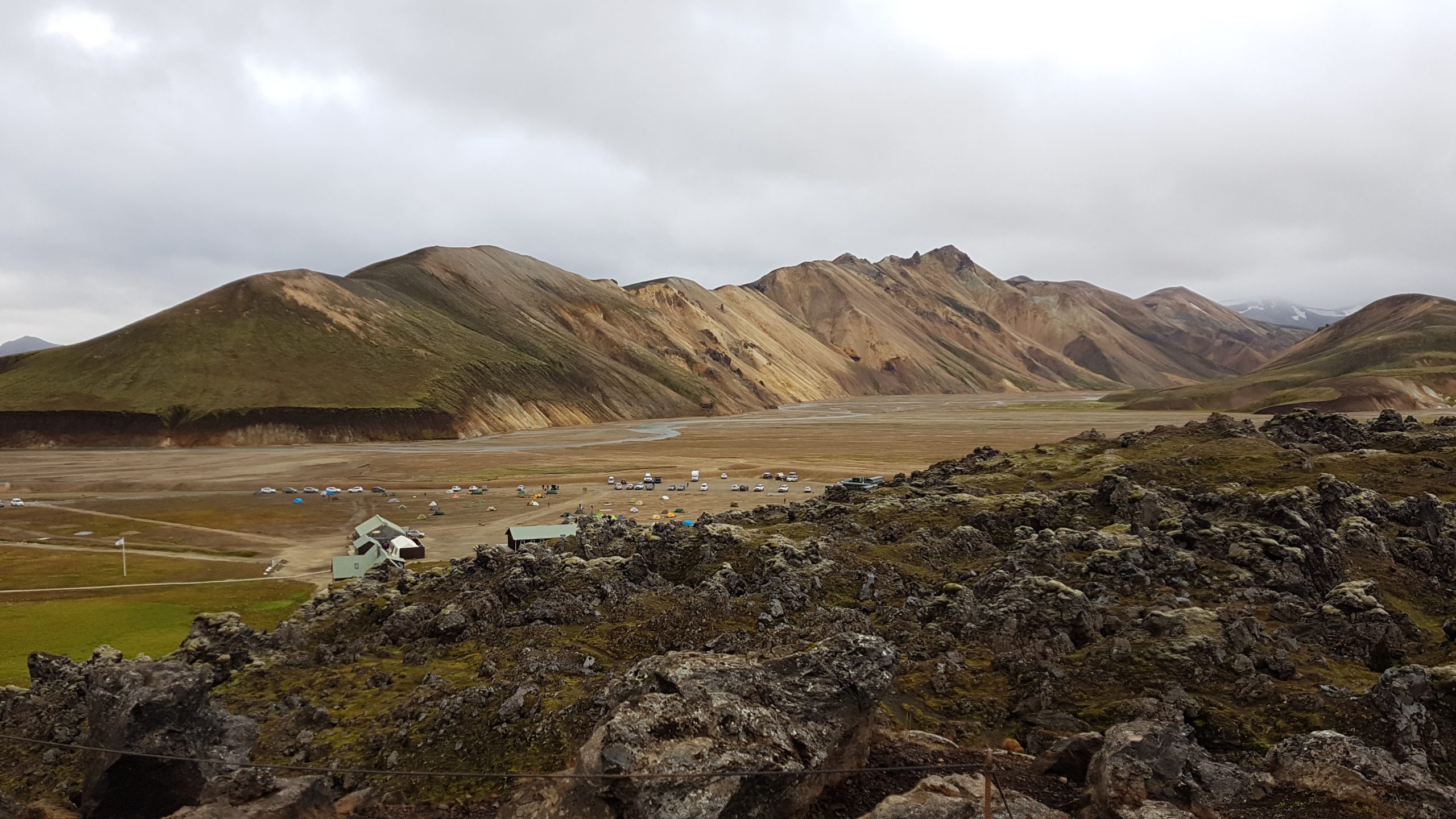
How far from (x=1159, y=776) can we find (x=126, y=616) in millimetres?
48566

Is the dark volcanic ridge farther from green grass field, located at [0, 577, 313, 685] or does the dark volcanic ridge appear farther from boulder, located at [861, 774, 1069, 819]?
green grass field, located at [0, 577, 313, 685]

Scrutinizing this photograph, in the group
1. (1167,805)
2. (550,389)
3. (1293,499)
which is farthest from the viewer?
(550,389)

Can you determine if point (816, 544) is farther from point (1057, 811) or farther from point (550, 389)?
point (550, 389)

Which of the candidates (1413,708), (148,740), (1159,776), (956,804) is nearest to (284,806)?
(148,740)

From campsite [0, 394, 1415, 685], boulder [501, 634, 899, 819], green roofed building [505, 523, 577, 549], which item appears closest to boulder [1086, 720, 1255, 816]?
boulder [501, 634, 899, 819]

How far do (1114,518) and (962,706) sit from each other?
58.9ft

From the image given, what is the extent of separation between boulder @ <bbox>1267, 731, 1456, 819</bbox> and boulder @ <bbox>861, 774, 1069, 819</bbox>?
3.98 meters

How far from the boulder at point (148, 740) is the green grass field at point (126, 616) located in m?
19.3

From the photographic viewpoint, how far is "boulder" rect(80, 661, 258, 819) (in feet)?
43.9

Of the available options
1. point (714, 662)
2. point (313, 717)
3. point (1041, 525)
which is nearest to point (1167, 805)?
point (714, 662)

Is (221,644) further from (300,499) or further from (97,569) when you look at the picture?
(300,499)

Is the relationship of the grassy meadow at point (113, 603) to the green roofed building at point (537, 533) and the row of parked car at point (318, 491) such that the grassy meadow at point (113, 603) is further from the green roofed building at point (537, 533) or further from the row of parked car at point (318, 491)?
the row of parked car at point (318, 491)

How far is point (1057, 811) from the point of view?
428 inches

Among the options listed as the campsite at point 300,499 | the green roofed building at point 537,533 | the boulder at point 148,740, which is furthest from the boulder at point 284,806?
the green roofed building at point 537,533
